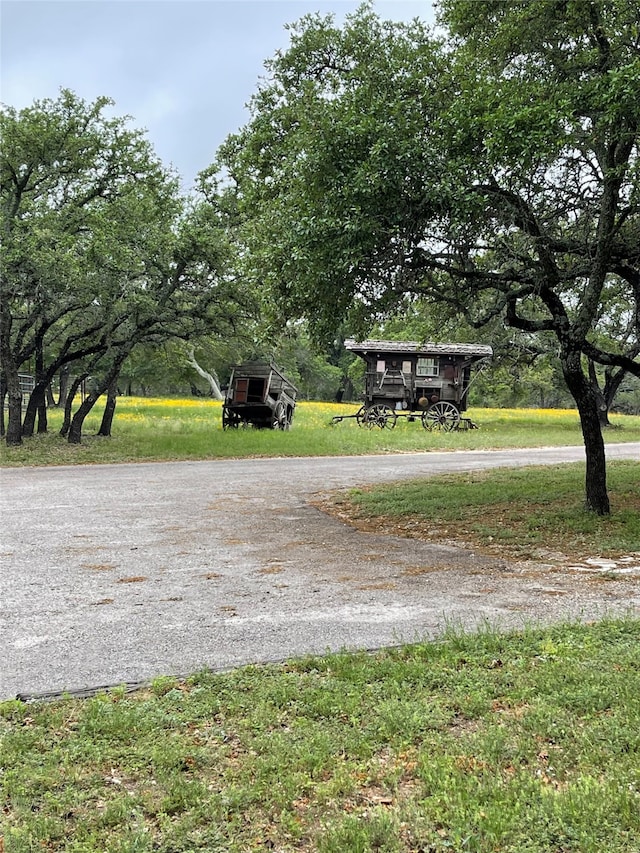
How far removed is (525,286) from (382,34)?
5.01m

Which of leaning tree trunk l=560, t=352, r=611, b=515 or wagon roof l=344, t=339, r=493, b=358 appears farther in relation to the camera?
wagon roof l=344, t=339, r=493, b=358

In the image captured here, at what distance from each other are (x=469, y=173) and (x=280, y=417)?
20.5m

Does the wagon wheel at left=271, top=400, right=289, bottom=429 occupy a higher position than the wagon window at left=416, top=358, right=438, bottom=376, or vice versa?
the wagon window at left=416, top=358, right=438, bottom=376

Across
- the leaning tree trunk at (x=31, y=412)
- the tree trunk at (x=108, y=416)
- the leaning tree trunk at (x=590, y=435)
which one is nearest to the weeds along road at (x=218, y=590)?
the leaning tree trunk at (x=590, y=435)

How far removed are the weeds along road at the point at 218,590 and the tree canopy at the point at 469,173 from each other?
10.4 feet

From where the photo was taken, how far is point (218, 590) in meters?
5.76

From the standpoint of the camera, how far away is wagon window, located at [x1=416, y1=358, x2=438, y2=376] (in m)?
33.5

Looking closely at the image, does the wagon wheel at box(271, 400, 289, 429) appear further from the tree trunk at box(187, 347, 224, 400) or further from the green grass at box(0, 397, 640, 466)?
the tree trunk at box(187, 347, 224, 400)

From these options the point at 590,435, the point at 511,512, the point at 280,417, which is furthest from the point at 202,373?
the point at 590,435

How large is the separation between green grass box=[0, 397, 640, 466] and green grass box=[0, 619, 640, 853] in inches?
565

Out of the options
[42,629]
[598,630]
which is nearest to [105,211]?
[42,629]

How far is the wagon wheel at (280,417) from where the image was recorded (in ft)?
89.0

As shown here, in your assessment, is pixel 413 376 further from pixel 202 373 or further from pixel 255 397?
pixel 202 373

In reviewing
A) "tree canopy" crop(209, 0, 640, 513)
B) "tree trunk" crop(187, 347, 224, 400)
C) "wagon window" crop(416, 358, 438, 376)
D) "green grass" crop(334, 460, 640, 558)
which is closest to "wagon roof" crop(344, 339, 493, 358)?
"wagon window" crop(416, 358, 438, 376)
